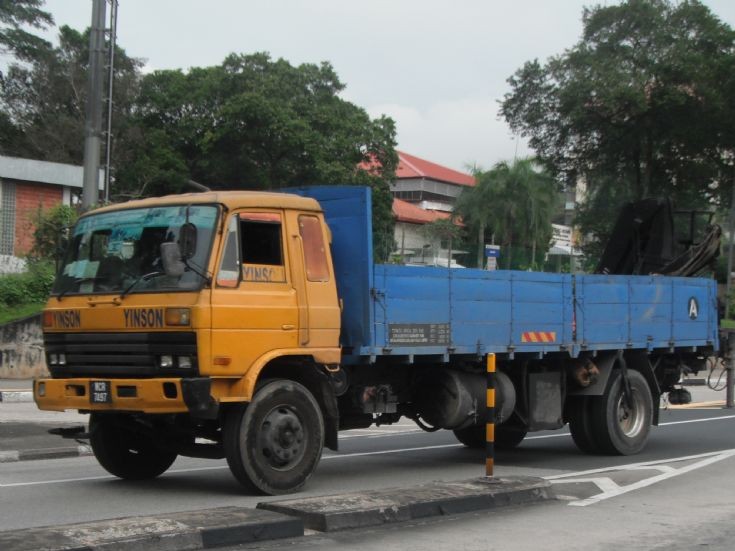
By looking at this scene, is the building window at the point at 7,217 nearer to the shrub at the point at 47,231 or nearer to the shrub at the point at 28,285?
the shrub at the point at 47,231

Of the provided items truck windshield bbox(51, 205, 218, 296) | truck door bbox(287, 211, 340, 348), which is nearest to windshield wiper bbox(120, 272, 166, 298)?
truck windshield bbox(51, 205, 218, 296)

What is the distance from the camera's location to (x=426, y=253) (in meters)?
29.8

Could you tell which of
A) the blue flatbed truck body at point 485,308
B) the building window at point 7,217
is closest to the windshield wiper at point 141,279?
the blue flatbed truck body at point 485,308

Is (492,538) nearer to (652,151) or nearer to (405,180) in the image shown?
(652,151)

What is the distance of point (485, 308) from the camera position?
35.4ft

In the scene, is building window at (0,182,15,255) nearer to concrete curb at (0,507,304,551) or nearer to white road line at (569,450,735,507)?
white road line at (569,450,735,507)

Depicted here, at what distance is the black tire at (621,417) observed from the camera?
12516 mm

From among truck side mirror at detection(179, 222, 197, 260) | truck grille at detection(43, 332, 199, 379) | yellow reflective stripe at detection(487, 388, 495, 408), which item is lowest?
yellow reflective stripe at detection(487, 388, 495, 408)

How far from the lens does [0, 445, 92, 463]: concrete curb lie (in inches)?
478

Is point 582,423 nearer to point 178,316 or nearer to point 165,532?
point 178,316

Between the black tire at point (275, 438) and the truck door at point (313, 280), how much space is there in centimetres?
53

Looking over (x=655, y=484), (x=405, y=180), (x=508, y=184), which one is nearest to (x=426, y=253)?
(x=655, y=484)

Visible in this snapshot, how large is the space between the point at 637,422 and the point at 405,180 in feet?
237

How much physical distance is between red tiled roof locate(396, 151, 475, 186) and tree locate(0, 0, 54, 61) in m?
35.2
